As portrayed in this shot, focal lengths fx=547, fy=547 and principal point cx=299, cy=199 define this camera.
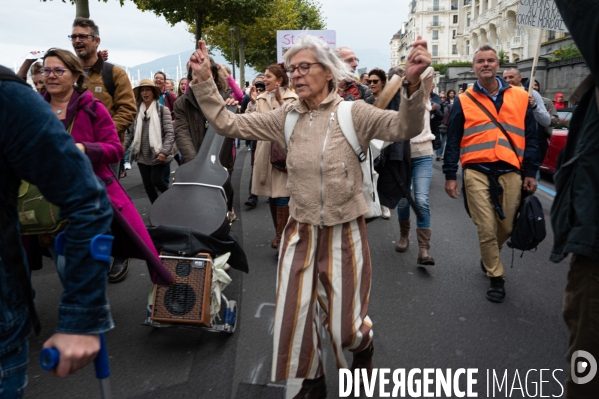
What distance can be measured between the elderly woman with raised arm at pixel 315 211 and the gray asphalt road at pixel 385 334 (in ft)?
0.97

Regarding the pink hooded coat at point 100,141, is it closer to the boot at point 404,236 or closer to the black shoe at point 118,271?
the black shoe at point 118,271

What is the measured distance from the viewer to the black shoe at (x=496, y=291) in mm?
4387

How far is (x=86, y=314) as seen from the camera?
1419mm

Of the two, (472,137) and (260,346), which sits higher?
(472,137)

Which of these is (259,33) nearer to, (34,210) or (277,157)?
(277,157)

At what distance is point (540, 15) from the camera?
6203 millimetres

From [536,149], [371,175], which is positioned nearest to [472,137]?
[536,149]

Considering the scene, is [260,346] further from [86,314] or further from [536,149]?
[536,149]

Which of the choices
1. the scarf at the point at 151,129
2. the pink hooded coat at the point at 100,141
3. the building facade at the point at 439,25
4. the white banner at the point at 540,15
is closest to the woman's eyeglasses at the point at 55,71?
the pink hooded coat at the point at 100,141

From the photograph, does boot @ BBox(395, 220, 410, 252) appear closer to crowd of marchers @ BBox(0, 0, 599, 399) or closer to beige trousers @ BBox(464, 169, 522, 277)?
crowd of marchers @ BBox(0, 0, 599, 399)

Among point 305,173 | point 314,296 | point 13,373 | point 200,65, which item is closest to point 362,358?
point 314,296

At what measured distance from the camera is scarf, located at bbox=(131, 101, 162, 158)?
686cm

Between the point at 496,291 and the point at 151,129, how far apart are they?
15.2ft

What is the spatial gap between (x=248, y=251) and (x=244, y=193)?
3.60 metres
